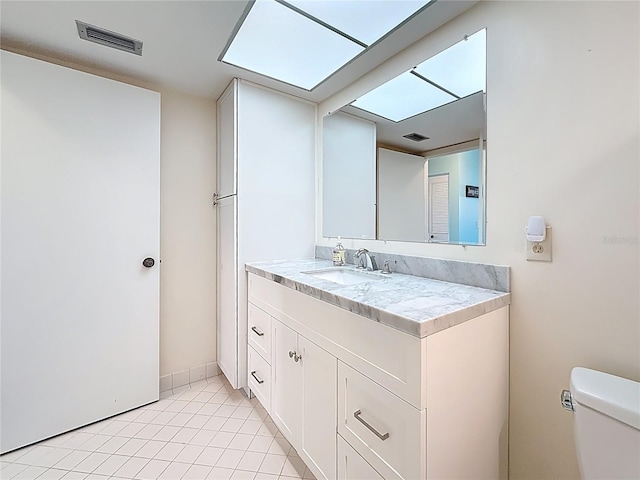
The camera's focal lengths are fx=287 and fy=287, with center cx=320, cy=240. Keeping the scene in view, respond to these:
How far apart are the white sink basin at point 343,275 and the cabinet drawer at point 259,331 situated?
371mm

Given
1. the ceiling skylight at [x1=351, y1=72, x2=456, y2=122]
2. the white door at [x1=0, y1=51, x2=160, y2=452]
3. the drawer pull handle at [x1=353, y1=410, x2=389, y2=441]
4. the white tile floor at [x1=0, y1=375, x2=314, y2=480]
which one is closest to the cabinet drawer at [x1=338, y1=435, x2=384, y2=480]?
the drawer pull handle at [x1=353, y1=410, x2=389, y2=441]

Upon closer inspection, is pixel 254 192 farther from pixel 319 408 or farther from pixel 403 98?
pixel 319 408

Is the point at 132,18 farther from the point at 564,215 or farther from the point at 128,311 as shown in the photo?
the point at 564,215

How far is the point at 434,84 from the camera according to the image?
143 centimetres

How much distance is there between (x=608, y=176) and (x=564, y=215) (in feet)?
0.51

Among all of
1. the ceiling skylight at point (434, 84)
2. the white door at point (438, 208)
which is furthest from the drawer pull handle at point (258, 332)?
the ceiling skylight at point (434, 84)

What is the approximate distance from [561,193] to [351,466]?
3.87 feet

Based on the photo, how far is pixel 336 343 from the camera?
1061 millimetres

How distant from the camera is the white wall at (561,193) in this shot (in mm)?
856

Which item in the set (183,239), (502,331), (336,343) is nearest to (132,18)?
(183,239)

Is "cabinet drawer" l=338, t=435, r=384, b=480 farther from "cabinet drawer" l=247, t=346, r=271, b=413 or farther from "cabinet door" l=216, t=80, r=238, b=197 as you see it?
"cabinet door" l=216, t=80, r=238, b=197

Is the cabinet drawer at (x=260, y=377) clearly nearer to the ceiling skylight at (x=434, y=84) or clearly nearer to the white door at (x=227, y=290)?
the white door at (x=227, y=290)

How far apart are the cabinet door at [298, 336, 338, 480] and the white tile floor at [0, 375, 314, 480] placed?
0.26 meters

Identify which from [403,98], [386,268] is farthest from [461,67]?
[386,268]
